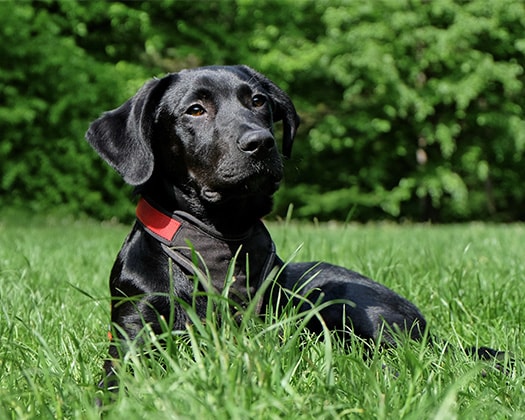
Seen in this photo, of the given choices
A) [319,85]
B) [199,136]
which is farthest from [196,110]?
[319,85]

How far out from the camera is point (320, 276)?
12.4 ft

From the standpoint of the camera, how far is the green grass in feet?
5.95

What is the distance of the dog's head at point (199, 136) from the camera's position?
2867mm

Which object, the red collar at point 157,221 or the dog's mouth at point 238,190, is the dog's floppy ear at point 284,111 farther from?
the red collar at point 157,221

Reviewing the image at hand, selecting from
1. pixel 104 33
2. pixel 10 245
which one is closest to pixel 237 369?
pixel 10 245

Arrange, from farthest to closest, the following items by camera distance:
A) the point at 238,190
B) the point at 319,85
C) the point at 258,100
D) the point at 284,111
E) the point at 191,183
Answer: the point at 319,85
the point at 284,111
the point at 258,100
the point at 191,183
the point at 238,190

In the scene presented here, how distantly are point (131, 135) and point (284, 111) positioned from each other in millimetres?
896

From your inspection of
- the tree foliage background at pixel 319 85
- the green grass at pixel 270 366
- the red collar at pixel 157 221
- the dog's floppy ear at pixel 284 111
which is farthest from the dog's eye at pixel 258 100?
the tree foliage background at pixel 319 85

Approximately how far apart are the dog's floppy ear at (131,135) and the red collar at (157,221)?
0.48ft

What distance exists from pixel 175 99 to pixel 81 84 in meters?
12.8

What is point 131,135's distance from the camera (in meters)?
3.04

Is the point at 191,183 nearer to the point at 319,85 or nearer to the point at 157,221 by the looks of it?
the point at 157,221

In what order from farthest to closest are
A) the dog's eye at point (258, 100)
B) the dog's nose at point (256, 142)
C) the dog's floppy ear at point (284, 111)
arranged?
1. the dog's floppy ear at point (284, 111)
2. the dog's eye at point (258, 100)
3. the dog's nose at point (256, 142)

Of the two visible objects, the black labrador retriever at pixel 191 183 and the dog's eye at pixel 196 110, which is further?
the dog's eye at pixel 196 110
